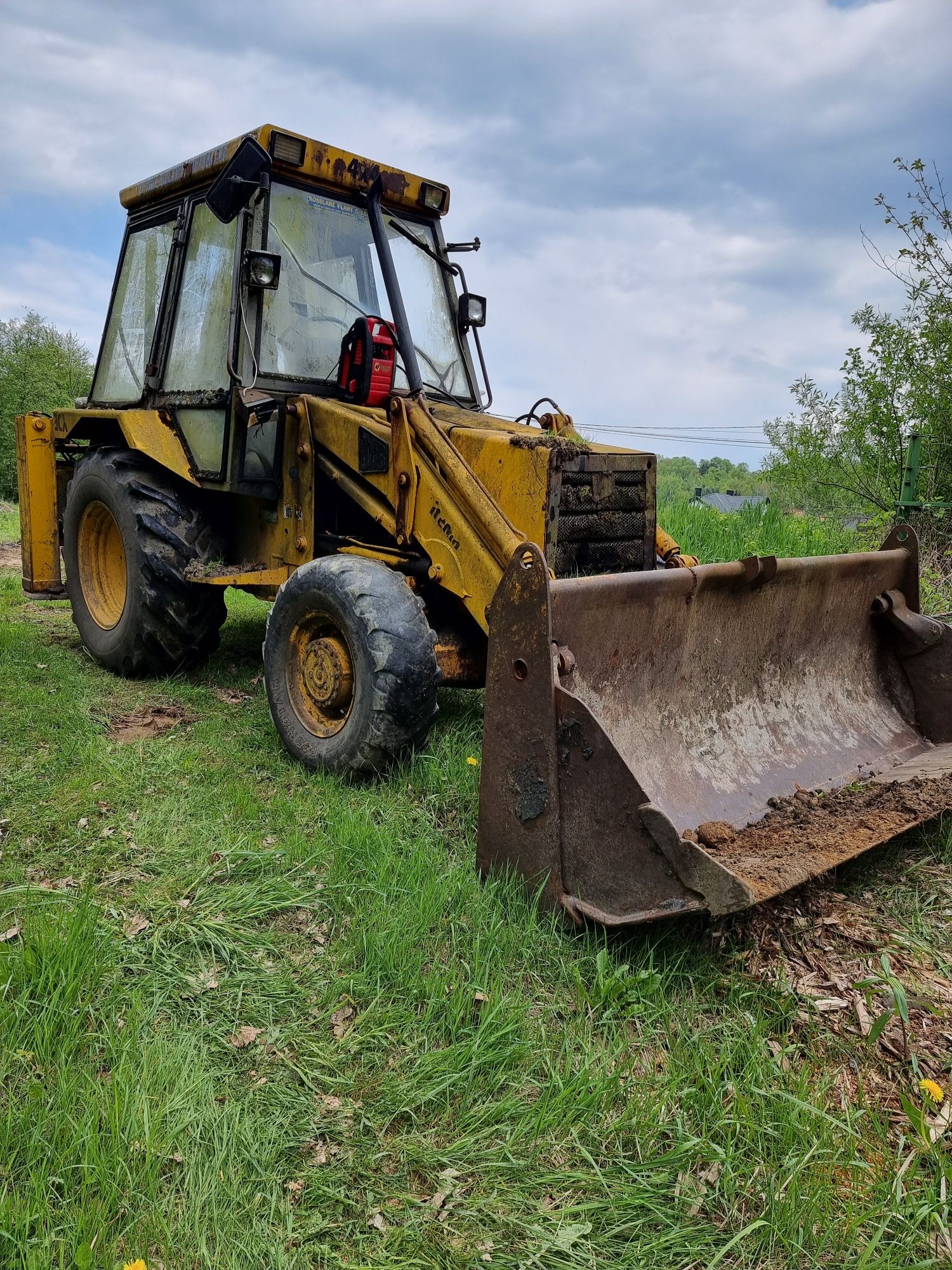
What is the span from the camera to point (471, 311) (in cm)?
560

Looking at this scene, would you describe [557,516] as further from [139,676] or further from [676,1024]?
[139,676]

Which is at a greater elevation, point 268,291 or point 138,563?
point 268,291

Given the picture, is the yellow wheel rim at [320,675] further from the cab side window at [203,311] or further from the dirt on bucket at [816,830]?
the dirt on bucket at [816,830]

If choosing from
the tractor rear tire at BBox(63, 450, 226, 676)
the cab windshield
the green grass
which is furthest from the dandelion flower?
the green grass

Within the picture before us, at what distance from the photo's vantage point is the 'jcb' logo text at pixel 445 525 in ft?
13.4

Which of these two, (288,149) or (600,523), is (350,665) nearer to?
(600,523)

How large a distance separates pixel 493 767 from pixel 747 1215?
4.58 feet

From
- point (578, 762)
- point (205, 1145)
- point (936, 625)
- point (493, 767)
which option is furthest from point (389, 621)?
point (936, 625)

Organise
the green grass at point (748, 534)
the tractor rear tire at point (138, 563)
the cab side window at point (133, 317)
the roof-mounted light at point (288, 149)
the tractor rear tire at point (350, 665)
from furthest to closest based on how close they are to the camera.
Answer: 1. the green grass at point (748, 534)
2. the cab side window at point (133, 317)
3. the tractor rear tire at point (138, 563)
4. the roof-mounted light at point (288, 149)
5. the tractor rear tire at point (350, 665)

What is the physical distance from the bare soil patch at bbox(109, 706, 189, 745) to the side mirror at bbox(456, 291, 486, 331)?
2.74 metres

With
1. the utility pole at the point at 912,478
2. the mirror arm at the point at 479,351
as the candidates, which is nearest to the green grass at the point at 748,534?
the utility pole at the point at 912,478

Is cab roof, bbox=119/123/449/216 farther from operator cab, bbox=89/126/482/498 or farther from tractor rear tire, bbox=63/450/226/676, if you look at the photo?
tractor rear tire, bbox=63/450/226/676

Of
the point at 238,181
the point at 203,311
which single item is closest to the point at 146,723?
the point at 203,311

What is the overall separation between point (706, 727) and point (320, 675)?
1.65m
